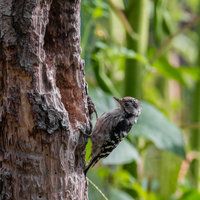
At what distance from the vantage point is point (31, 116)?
3.63 ft

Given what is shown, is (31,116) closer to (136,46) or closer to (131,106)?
(131,106)

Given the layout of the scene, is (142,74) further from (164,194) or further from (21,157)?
(21,157)

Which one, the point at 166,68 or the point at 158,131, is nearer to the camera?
the point at 158,131

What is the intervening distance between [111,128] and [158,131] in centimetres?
52

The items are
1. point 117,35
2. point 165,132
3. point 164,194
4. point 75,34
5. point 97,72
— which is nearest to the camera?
point 75,34

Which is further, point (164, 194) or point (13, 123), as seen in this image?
point (164, 194)

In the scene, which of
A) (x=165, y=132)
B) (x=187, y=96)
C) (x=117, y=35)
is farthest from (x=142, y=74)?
(x=187, y=96)

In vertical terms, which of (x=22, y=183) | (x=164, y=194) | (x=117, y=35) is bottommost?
(x=164, y=194)

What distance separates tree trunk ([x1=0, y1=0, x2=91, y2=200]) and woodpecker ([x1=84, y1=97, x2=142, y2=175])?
60cm

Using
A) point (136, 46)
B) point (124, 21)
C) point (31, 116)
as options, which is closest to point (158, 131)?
point (136, 46)

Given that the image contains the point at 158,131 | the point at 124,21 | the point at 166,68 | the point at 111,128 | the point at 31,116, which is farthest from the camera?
the point at 166,68

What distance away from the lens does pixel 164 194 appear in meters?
3.24

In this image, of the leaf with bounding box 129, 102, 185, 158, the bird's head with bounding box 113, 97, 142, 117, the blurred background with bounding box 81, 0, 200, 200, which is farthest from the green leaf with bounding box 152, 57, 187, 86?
the bird's head with bounding box 113, 97, 142, 117

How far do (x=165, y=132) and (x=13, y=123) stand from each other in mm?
1450
